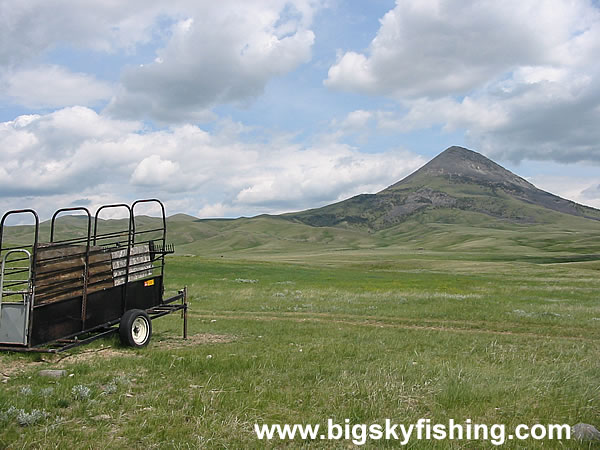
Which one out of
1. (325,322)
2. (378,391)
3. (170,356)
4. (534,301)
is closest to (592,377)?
(378,391)

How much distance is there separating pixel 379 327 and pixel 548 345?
6474mm

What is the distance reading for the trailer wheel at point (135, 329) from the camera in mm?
13312

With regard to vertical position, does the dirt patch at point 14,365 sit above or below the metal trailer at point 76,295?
below

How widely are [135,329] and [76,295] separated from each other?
219 centimetres

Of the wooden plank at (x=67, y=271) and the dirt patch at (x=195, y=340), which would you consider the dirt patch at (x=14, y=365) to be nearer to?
the wooden plank at (x=67, y=271)

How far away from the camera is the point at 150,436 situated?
22.4 ft

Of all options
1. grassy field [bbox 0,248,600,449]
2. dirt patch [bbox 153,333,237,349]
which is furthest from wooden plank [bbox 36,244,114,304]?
dirt patch [bbox 153,333,237,349]

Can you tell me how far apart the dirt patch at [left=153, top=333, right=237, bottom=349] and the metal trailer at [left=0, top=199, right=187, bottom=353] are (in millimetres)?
412

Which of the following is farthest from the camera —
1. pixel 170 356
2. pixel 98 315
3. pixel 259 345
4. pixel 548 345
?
pixel 548 345

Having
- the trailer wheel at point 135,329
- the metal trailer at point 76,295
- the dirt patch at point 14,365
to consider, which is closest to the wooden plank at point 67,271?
the metal trailer at point 76,295

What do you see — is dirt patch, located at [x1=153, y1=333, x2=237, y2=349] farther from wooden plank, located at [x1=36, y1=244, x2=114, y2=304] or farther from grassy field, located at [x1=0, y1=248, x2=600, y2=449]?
wooden plank, located at [x1=36, y1=244, x2=114, y2=304]

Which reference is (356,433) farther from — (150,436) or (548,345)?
(548,345)

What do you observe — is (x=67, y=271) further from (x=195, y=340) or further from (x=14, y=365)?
(x=195, y=340)

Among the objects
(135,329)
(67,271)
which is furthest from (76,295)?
(135,329)
